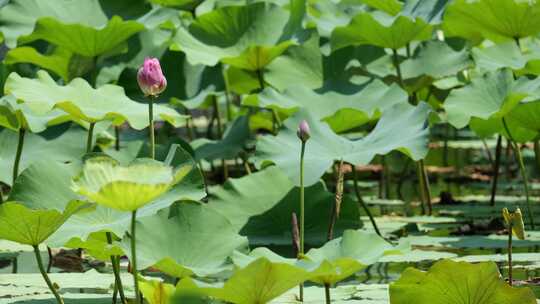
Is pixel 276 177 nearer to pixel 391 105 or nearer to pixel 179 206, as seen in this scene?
pixel 391 105

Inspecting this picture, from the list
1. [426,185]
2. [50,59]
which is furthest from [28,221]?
[426,185]

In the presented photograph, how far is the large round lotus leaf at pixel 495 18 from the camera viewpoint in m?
3.26

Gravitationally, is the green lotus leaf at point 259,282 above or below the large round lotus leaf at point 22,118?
below

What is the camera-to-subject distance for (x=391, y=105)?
303 centimetres

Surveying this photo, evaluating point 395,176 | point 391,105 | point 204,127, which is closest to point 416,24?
point 391,105

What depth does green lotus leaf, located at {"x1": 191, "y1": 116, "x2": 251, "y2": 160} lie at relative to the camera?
3404mm

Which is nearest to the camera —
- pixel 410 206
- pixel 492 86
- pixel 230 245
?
pixel 230 245

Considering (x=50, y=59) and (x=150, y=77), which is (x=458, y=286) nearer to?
(x=150, y=77)

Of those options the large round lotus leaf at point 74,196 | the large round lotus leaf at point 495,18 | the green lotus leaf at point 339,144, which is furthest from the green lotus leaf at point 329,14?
the large round lotus leaf at point 74,196

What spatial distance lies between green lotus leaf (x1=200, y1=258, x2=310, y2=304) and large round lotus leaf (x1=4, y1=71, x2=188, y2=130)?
64 centimetres

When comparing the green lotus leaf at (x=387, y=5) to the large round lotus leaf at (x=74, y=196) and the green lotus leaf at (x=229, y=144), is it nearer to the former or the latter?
the green lotus leaf at (x=229, y=144)

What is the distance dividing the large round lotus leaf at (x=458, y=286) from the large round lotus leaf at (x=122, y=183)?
1.38ft

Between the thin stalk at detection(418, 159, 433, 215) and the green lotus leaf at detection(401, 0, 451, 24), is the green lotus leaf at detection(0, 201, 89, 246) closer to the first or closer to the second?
the thin stalk at detection(418, 159, 433, 215)

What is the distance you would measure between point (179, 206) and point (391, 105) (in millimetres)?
1141
